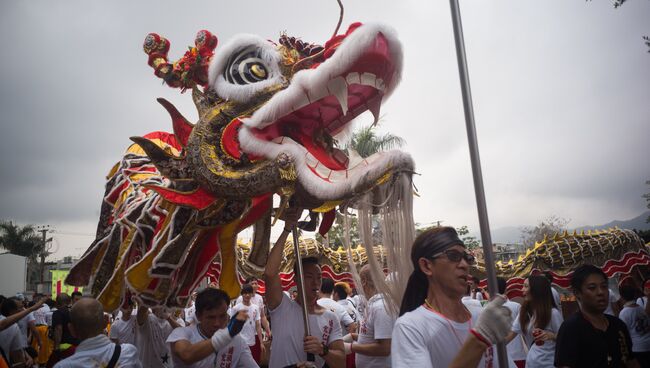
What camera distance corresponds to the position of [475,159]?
1.58 m

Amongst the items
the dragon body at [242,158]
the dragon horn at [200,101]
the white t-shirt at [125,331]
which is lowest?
the white t-shirt at [125,331]

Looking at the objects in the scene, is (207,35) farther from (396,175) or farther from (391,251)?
(391,251)

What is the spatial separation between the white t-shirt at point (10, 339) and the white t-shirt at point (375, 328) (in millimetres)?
3992

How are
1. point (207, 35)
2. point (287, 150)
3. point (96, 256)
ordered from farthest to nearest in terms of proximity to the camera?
point (96, 256) → point (207, 35) → point (287, 150)

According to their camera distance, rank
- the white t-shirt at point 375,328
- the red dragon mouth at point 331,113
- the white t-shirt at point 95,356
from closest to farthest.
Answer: the white t-shirt at point 95,356, the red dragon mouth at point 331,113, the white t-shirt at point 375,328

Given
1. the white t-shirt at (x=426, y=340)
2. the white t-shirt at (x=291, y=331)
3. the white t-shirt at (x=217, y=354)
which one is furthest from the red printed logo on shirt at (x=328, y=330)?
the white t-shirt at (x=426, y=340)

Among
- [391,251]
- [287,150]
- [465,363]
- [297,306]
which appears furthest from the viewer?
[297,306]

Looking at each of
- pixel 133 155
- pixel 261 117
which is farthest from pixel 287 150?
pixel 133 155

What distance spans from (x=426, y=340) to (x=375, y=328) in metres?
1.51

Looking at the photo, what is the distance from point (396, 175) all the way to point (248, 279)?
620cm

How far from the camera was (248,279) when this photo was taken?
814cm

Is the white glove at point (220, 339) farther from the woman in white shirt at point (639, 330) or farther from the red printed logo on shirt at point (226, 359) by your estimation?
the woman in white shirt at point (639, 330)

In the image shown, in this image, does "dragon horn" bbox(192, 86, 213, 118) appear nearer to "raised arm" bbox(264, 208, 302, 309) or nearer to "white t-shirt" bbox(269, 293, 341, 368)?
"raised arm" bbox(264, 208, 302, 309)

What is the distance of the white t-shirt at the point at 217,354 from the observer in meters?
2.90
